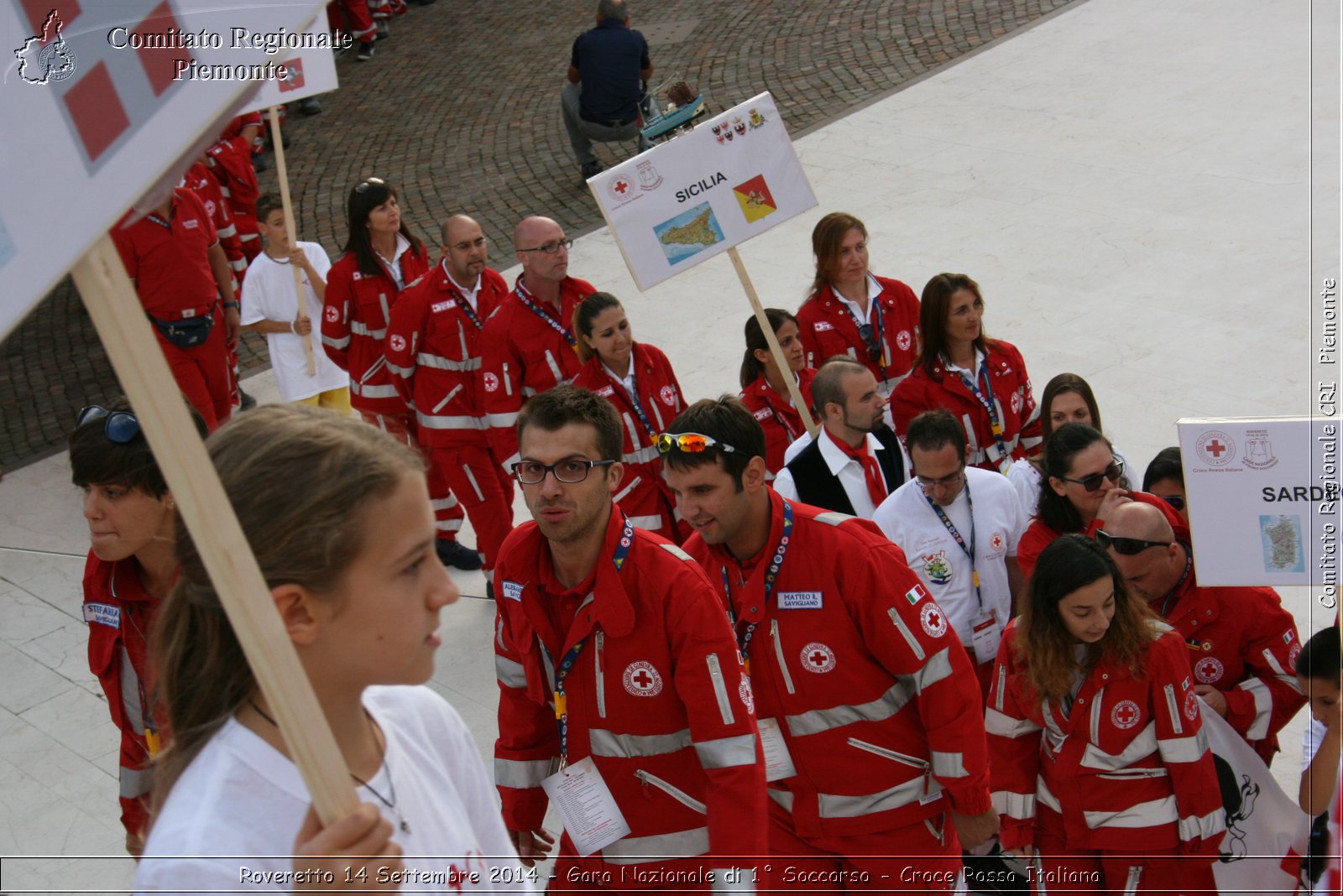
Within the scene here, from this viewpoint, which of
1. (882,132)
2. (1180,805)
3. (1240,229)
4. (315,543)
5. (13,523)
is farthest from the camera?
(882,132)

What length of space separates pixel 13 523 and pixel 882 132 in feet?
29.5

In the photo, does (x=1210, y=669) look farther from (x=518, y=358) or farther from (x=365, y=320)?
(x=365, y=320)

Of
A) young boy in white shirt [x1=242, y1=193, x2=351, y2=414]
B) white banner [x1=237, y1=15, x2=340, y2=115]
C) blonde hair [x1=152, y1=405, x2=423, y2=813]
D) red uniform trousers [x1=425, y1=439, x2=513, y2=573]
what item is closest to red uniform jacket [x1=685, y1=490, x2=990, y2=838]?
blonde hair [x1=152, y1=405, x2=423, y2=813]

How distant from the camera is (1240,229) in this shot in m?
10.9

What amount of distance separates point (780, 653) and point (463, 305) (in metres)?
4.29

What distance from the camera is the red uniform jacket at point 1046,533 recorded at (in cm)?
541

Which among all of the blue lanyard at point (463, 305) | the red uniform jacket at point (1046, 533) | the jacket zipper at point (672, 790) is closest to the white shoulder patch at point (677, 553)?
the jacket zipper at point (672, 790)

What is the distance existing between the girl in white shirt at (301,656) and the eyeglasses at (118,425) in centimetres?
219

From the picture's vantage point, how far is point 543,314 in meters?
7.53

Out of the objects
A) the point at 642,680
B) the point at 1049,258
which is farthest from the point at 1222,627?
the point at 1049,258

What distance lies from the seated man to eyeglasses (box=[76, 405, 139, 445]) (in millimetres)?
10189

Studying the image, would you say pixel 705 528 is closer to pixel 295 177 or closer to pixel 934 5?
pixel 295 177

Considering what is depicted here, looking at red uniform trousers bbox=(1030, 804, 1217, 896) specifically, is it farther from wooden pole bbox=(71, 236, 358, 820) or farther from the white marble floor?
wooden pole bbox=(71, 236, 358, 820)

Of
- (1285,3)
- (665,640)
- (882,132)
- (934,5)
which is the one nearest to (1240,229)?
(882,132)
